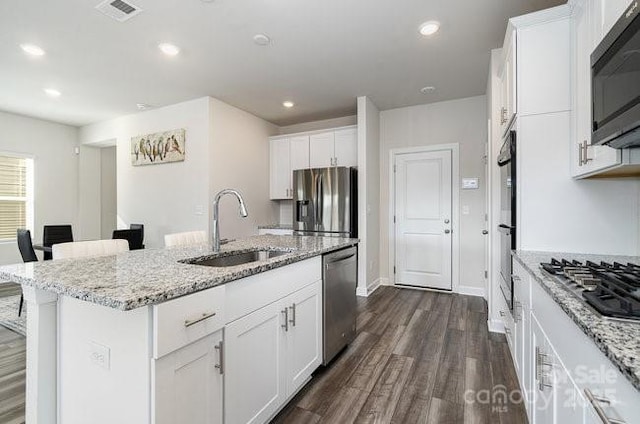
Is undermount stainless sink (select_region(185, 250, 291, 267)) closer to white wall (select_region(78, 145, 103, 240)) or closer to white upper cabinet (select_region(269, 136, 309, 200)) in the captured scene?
white upper cabinet (select_region(269, 136, 309, 200))

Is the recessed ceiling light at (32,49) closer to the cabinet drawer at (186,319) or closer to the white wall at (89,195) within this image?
the white wall at (89,195)

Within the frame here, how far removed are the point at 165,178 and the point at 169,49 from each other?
2.15m

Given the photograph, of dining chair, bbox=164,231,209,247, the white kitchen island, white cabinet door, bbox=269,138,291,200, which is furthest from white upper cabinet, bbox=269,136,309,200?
the white kitchen island

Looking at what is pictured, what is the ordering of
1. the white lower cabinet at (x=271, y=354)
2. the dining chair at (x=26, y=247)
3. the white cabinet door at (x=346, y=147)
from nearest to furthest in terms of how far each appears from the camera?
1. the white lower cabinet at (x=271, y=354)
2. the dining chair at (x=26, y=247)
3. the white cabinet door at (x=346, y=147)

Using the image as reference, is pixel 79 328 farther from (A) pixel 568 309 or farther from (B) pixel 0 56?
(B) pixel 0 56

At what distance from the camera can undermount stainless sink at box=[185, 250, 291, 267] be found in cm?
185

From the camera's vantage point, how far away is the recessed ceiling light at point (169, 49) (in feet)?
9.16

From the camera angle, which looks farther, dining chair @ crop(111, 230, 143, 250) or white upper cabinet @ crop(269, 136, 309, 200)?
white upper cabinet @ crop(269, 136, 309, 200)

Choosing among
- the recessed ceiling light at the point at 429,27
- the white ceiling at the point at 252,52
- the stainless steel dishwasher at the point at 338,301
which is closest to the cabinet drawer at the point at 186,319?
the stainless steel dishwasher at the point at 338,301

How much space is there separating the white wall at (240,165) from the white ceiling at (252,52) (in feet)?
0.99

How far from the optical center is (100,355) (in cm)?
115

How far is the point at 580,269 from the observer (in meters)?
1.33

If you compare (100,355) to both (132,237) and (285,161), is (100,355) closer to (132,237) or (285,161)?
(132,237)

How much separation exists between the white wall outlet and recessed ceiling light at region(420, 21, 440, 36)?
115 inches
